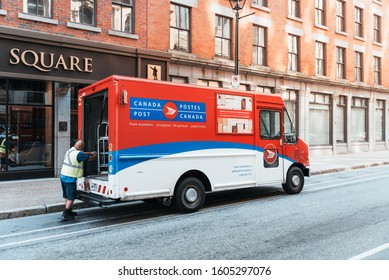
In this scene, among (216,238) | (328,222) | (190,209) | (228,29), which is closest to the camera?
(216,238)

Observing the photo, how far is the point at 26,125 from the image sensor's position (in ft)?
40.7

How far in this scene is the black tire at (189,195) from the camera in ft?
25.5

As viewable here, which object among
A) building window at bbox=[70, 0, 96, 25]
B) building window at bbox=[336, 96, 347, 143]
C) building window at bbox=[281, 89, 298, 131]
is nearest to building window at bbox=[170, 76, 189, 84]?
building window at bbox=[70, 0, 96, 25]

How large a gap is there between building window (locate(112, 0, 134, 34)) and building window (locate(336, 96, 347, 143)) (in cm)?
1631

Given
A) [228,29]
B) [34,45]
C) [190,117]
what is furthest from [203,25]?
[190,117]

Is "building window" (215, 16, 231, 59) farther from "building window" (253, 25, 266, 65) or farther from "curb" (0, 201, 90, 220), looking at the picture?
"curb" (0, 201, 90, 220)

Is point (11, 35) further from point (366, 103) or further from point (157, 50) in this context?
point (366, 103)

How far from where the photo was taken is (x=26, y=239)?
20.0 feet

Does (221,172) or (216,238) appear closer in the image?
(216,238)

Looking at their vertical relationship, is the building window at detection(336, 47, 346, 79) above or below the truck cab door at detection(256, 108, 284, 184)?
above

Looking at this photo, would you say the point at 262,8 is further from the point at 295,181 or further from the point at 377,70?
the point at 377,70

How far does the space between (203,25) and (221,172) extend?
10668mm

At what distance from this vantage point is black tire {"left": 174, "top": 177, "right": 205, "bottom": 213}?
776cm
